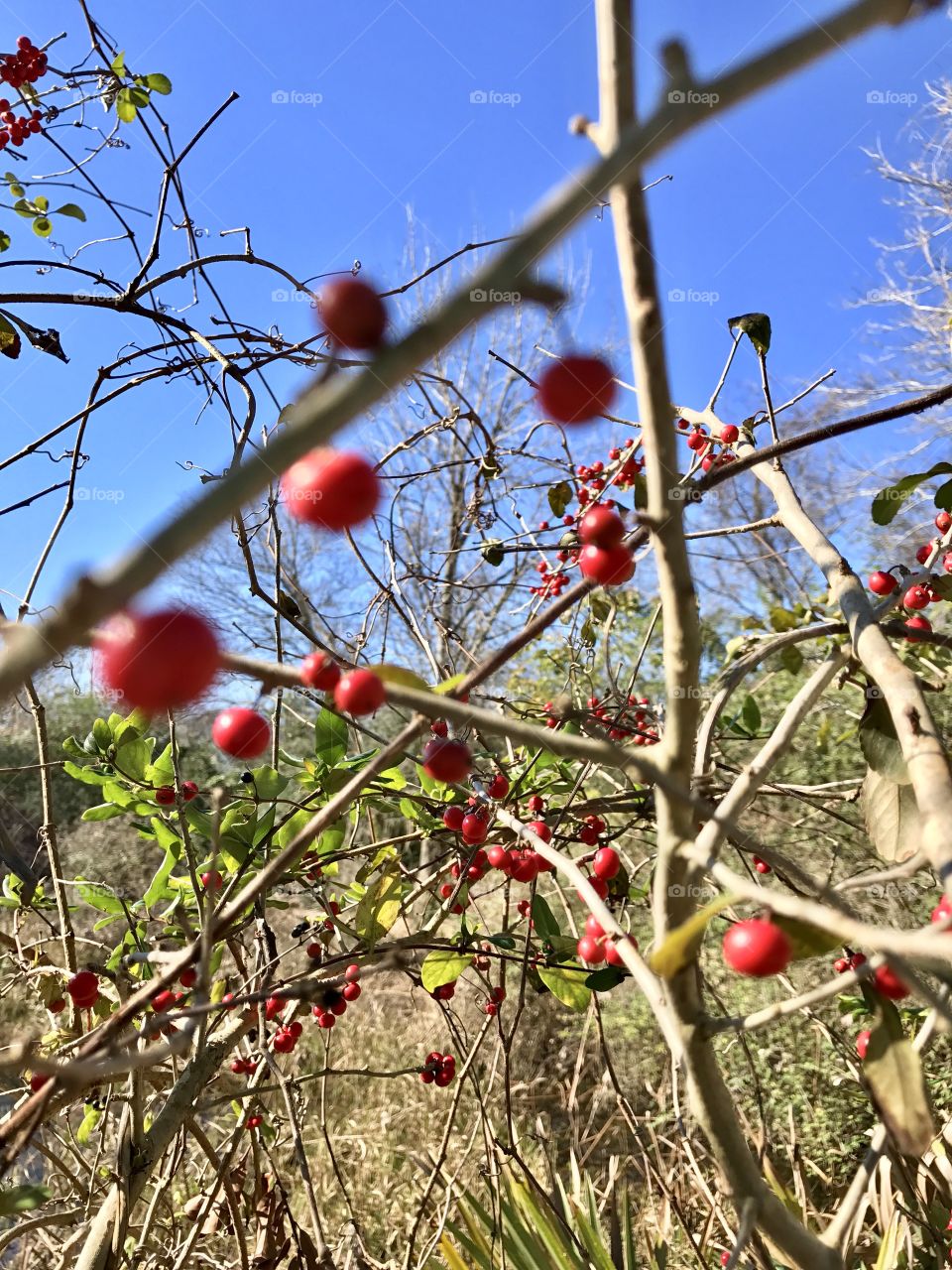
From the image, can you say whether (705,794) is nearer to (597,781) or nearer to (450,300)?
(450,300)

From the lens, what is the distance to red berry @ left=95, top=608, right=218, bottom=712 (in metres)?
0.47

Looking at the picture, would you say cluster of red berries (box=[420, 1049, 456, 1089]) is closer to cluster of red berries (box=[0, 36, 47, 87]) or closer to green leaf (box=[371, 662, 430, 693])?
green leaf (box=[371, 662, 430, 693])

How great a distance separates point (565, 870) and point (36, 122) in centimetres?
229

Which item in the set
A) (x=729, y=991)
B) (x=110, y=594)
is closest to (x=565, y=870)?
(x=110, y=594)

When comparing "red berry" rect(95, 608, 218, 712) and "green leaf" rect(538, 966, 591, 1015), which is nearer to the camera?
"red berry" rect(95, 608, 218, 712)

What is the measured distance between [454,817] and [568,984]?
0.38 meters

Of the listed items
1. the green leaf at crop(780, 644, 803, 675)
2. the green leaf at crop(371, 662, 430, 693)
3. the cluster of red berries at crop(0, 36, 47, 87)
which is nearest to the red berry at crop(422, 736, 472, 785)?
the green leaf at crop(371, 662, 430, 693)

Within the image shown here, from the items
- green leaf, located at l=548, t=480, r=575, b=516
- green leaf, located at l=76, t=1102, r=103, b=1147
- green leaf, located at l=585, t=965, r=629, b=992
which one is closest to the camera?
green leaf, located at l=585, t=965, r=629, b=992

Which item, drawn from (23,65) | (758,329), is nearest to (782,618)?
(758,329)

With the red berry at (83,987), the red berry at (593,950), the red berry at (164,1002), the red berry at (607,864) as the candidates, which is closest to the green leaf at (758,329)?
the red berry at (607,864)

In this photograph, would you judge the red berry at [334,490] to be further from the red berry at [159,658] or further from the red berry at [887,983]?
the red berry at [887,983]

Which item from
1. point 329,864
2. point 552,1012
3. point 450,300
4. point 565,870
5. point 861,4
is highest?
point 861,4

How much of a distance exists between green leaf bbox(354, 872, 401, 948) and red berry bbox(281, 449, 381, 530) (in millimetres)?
926

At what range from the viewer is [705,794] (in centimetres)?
134
